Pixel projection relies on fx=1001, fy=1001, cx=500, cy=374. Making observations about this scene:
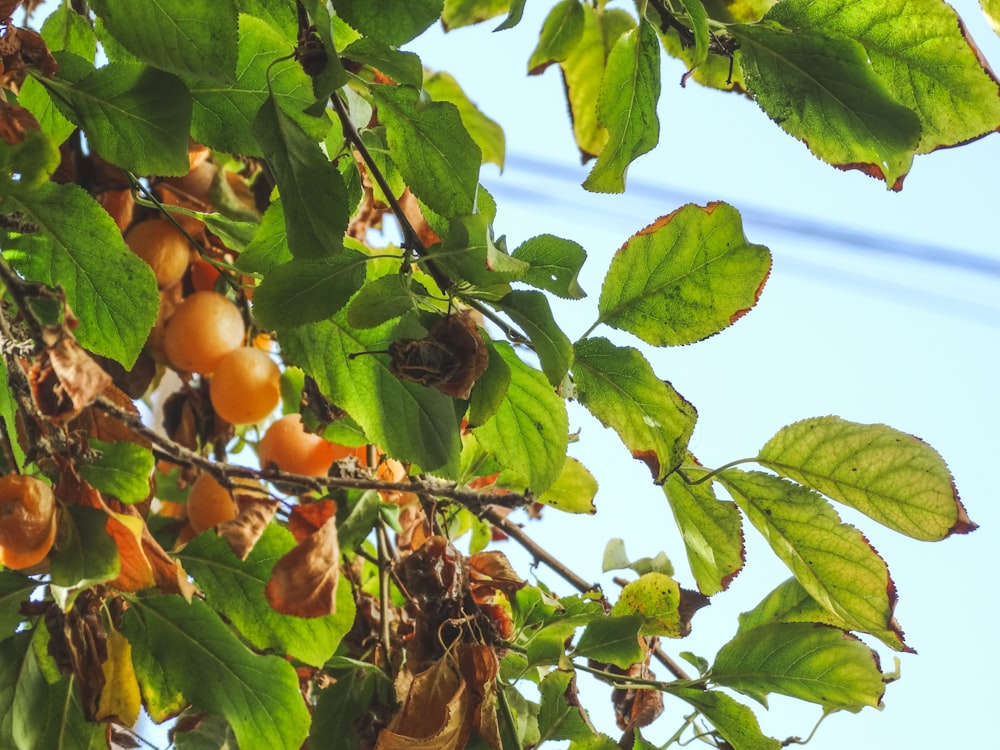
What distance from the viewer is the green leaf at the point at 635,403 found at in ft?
1.41

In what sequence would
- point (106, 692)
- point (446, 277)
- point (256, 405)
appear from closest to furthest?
point (446, 277) < point (106, 692) < point (256, 405)

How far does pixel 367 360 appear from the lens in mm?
456

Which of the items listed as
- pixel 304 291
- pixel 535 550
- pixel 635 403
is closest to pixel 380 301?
pixel 304 291

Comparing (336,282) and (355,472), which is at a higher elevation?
(336,282)

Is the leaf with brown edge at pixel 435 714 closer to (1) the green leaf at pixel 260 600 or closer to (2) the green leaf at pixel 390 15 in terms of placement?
(1) the green leaf at pixel 260 600

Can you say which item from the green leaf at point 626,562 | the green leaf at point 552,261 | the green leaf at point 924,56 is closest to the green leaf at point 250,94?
the green leaf at point 552,261

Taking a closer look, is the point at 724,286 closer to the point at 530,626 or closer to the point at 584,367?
the point at 584,367

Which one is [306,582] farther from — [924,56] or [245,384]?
[924,56]

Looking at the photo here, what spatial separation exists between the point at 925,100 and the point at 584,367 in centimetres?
20

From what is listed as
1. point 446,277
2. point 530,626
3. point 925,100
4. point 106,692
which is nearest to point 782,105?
point 925,100

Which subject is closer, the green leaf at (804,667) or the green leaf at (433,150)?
the green leaf at (433,150)

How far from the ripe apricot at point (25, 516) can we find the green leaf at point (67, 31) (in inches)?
10.7

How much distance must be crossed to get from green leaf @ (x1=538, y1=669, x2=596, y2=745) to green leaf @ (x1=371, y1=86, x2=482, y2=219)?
263 millimetres

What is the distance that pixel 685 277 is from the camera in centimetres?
46
